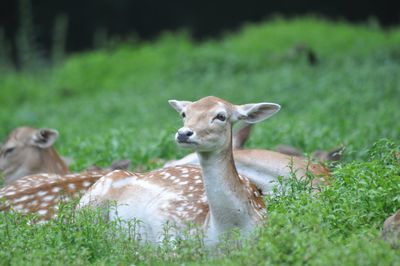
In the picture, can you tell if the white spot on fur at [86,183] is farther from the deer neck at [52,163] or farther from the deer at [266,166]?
the deer neck at [52,163]

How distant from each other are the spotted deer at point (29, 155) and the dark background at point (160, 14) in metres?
12.0

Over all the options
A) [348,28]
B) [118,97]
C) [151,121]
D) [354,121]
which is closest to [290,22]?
[348,28]

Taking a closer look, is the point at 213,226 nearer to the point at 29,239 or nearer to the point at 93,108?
the point at 29,239

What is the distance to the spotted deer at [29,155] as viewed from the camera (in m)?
10.2

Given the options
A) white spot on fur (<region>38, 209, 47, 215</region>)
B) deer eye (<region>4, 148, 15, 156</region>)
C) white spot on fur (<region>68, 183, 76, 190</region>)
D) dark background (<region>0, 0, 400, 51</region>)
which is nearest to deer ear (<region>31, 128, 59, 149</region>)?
deer eye (<region>4, 148, 15, 156</region>)

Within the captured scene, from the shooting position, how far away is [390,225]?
6.11m

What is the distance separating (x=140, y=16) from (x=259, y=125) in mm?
11556

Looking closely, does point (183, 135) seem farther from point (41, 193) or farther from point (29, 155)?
point (29, 155)

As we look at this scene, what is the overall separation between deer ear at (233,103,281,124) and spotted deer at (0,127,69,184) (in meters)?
3.35

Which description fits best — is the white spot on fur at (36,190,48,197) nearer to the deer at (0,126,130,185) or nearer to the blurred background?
the deer at (0,126,130,185)

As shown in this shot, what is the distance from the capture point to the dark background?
2234 centimetres

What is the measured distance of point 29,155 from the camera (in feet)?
33.9

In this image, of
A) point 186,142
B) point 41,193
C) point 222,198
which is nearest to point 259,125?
point 41,193

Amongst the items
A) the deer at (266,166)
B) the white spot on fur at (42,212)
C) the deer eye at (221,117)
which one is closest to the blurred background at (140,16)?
the deer at (266,166)
